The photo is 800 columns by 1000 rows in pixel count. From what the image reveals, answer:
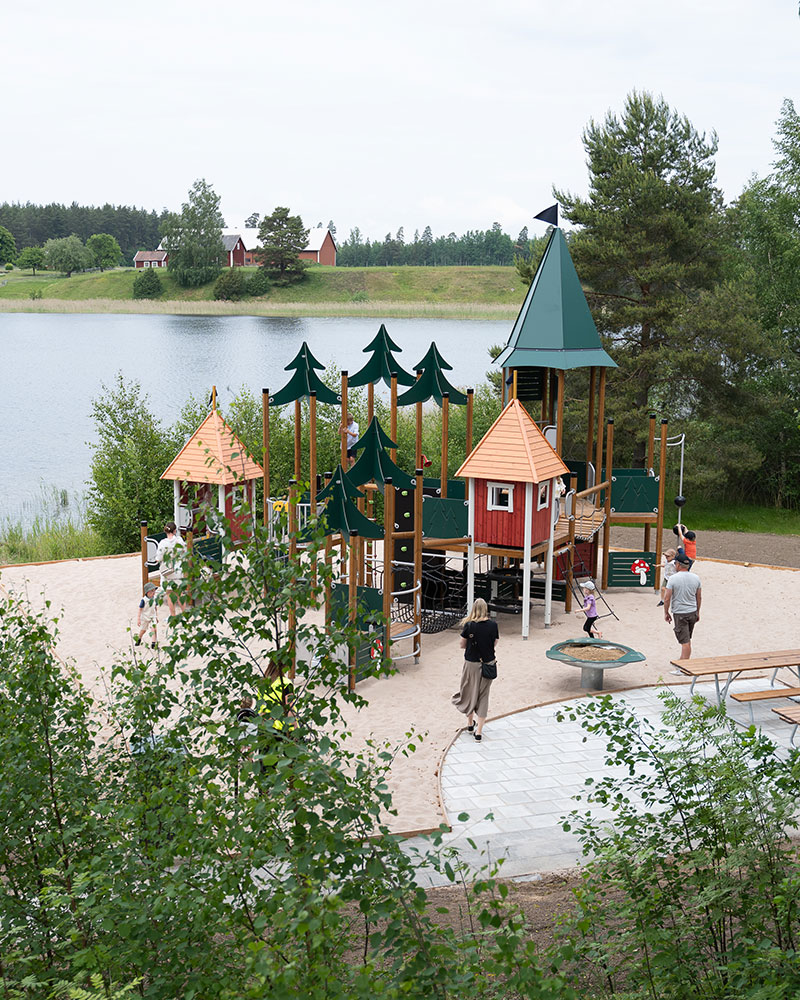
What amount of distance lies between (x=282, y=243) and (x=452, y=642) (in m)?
48.0

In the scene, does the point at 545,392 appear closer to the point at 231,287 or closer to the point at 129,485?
the point at 129,485

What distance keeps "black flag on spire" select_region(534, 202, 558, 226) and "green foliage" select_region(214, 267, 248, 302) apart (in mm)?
42798

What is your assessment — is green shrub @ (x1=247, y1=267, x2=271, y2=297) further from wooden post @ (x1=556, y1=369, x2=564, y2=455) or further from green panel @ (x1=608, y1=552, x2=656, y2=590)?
green panel @ (x1=608, y1=552, x2=656, y2=590)

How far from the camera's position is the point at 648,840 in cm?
454

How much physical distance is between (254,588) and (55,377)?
46613mm

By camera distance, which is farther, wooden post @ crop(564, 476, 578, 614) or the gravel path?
the gravel path

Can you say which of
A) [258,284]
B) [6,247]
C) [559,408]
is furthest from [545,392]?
[6,247]

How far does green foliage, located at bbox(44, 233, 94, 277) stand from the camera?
2847 inches

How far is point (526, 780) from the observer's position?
8758 mm

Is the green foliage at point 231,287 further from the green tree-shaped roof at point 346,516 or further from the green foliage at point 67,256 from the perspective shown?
the green tree-shaped roof at point 346,516

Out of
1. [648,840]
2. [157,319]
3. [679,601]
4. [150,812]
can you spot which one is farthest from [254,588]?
[157,319]

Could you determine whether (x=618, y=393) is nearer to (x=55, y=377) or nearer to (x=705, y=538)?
(x=705, y=538)

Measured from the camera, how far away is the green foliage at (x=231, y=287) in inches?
2226

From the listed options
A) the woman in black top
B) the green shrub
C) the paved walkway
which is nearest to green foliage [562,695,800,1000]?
the paved walkway
